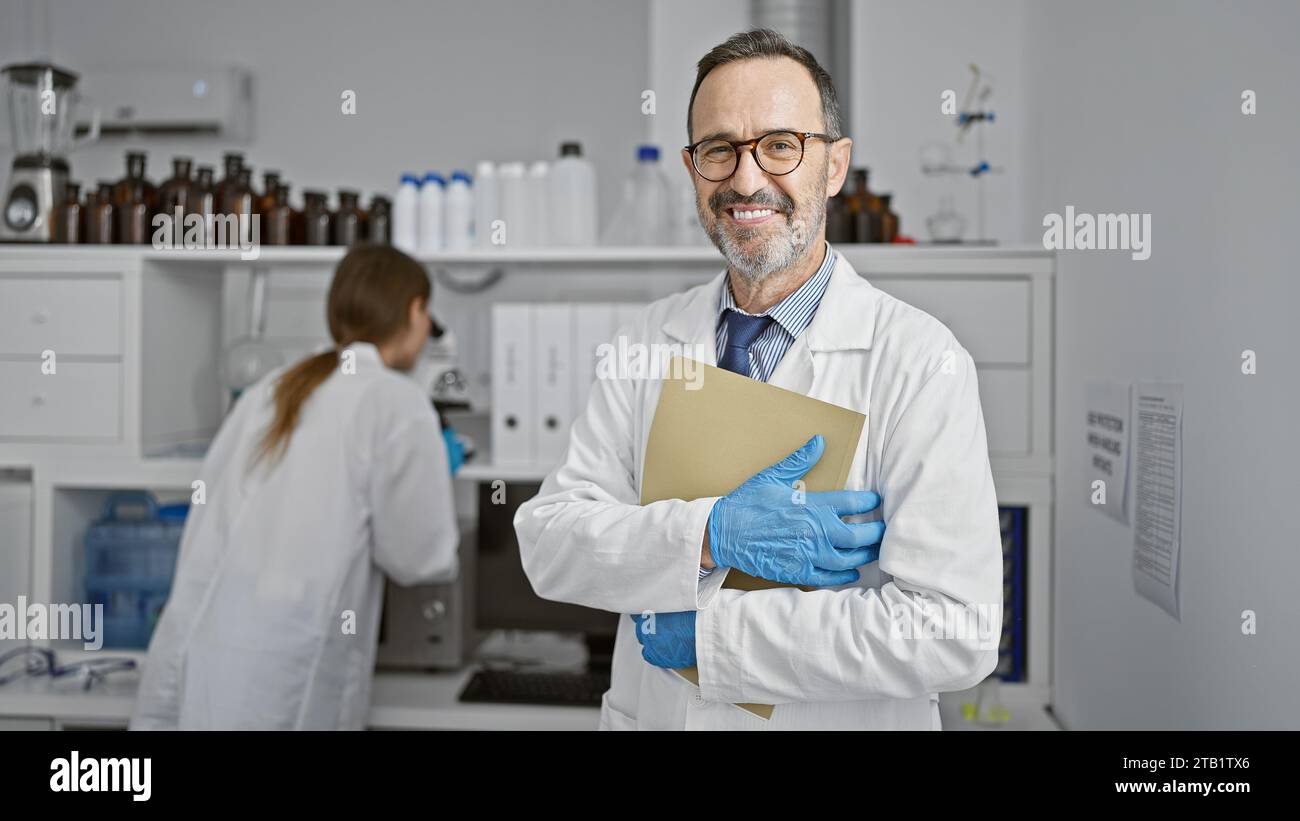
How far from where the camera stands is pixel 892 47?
1.78m

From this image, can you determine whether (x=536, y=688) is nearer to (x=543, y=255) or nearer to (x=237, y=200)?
(x=543, y=255)

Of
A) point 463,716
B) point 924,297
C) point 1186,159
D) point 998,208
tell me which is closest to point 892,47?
point 998,208

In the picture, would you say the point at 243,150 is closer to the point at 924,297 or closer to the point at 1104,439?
the point at 924,297

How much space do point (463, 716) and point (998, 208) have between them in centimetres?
133

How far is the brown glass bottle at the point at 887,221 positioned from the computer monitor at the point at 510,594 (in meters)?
0.79

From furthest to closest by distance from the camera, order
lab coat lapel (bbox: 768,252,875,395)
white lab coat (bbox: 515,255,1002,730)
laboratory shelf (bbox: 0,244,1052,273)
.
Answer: laboratory shelf (bbox: 0,244,1052,273), lab coat lapel (bbox: 768,252,875,395), white lab coat (bbox: 515,255,1002,730)

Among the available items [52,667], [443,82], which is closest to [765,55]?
[52,667]

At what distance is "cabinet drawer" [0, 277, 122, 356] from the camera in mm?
1726

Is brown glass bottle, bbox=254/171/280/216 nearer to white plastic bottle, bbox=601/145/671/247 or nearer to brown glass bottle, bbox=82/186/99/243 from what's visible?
brown glass bottle, bbox=82/186/99/243

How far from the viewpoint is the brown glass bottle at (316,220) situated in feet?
5.96

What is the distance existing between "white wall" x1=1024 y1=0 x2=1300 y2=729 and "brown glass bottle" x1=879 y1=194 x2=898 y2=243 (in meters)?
0.29

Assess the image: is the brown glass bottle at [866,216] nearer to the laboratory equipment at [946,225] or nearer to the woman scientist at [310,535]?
the laboratory equipment at [946,225]

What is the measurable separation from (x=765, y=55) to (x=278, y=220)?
126 cm

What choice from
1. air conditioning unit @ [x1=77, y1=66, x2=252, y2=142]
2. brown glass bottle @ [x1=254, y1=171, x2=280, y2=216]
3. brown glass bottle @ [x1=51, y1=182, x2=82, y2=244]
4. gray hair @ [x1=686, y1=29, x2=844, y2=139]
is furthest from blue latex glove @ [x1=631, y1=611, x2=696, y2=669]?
air conditioning unit @ [x1=77, y1=66, x2=252, y2=142]
